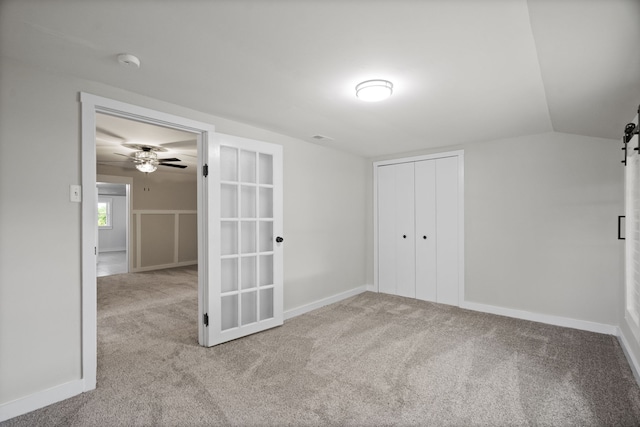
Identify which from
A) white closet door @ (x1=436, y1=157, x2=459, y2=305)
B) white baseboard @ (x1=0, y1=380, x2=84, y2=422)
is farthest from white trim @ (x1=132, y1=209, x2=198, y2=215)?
white closet door @ (x1=436, y1=157, x2=459, y2=305)

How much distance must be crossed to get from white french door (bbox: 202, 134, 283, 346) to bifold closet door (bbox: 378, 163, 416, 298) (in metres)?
2.03

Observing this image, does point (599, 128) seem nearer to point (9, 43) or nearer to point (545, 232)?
point (545, 232)

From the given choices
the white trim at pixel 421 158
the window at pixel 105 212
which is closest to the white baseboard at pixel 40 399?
the white trim at pixel 421 158

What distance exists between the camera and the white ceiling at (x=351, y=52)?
1.43m

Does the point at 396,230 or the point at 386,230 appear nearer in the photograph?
the point at 396,230

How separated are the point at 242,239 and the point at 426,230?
2.65 metres

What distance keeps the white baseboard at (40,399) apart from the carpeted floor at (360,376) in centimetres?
6

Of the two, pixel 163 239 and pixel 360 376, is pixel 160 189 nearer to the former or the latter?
pixel 163 239

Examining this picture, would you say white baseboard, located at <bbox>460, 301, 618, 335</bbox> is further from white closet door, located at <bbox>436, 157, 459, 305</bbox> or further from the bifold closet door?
the bifold closet door

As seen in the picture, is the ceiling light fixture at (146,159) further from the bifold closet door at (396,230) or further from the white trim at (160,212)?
the bifold closet door at (396,230)

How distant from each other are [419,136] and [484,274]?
196 centimetres

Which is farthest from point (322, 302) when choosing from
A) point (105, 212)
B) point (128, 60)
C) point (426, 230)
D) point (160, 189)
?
point (105, 212)

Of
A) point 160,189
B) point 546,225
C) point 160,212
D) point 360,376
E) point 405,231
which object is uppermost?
point 160,189

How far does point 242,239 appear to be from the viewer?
128 inches
